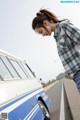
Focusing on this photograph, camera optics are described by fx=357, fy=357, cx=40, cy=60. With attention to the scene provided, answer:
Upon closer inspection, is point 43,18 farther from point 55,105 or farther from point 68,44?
point 55,105

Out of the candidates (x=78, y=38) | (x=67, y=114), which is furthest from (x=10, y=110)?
(x=67, y=114)

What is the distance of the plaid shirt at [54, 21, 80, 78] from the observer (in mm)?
4605

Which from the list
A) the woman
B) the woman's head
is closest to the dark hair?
the woman's head

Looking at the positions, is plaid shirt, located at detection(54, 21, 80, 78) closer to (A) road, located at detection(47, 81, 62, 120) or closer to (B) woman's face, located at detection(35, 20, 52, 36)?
(B) woman's face, located at detection(35, 20, 52, 36)

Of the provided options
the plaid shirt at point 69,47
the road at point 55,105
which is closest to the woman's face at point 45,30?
the plaid shirt at point 69,47

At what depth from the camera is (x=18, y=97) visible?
606 cm

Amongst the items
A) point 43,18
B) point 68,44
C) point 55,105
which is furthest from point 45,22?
point 55,105

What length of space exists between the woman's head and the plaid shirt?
225 mm

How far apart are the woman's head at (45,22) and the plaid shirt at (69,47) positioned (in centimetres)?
22

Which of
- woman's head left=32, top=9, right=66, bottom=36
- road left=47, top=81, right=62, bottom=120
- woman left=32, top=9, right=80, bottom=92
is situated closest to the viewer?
woman left=32, top=9, right=80, bottom=92

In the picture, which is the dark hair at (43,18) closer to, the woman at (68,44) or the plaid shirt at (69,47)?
the woman at (68,44)

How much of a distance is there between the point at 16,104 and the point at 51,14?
153 cm

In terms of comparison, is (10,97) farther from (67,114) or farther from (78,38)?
(67,114)

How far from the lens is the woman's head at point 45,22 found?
16.1 feet
